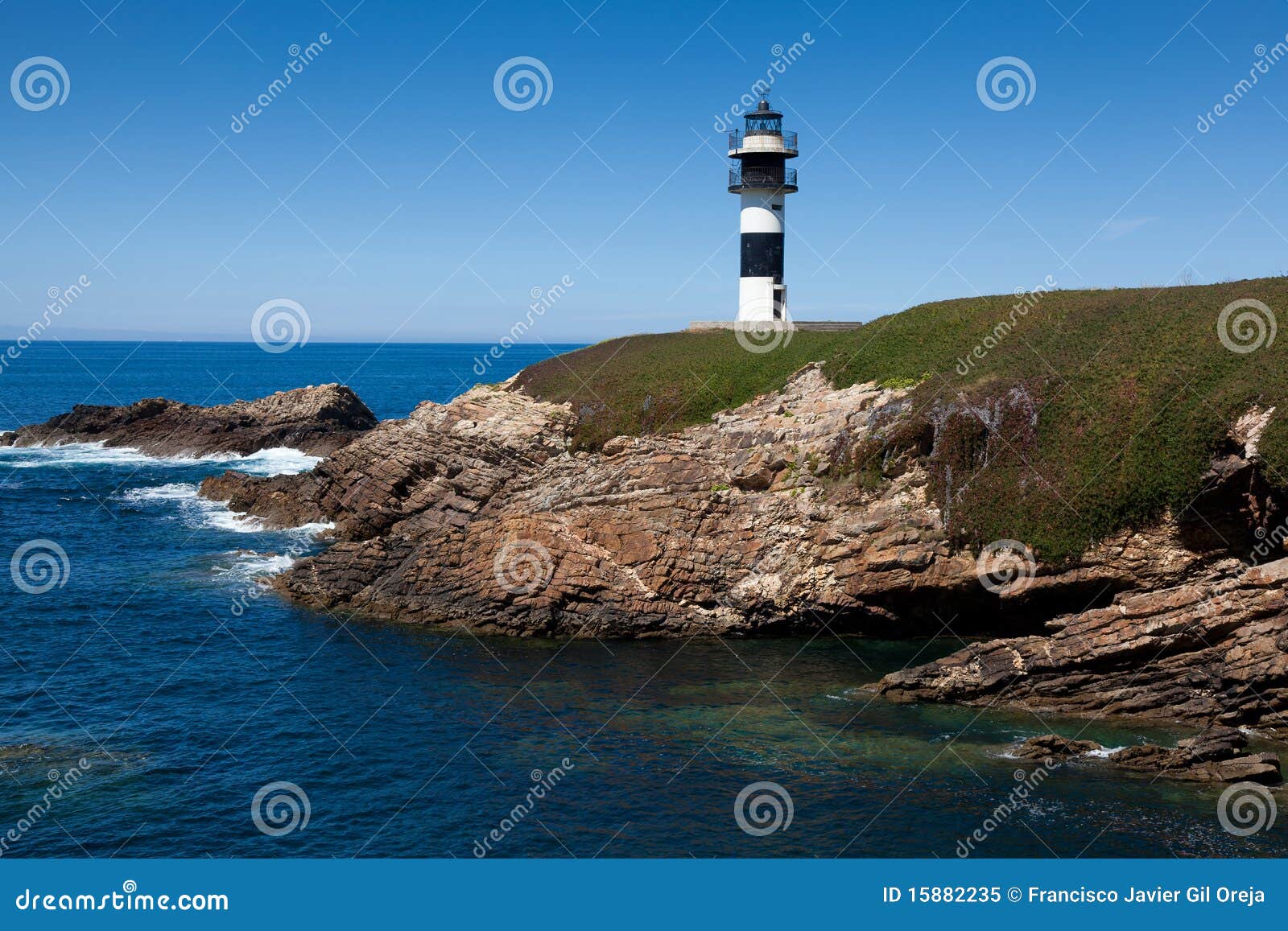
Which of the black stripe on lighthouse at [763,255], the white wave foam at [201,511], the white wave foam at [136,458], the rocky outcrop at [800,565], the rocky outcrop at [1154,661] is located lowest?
the rocky outcrop at [1154,661]

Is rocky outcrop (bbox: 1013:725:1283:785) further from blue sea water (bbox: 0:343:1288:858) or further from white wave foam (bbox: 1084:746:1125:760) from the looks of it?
blue sea water (bbox: 0:343:1288:858)

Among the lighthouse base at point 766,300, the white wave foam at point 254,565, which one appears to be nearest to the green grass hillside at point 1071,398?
the lighthouse base at point 766,300

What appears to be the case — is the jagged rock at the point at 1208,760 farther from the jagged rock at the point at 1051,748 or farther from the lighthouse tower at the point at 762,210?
the lighthouse tower at the point at 762,210

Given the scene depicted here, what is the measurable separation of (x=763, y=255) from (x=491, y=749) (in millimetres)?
37973

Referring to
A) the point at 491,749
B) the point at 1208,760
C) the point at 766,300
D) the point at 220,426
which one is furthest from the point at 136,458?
the point at 1208,760

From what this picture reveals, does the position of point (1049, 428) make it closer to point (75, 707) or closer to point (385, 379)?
point (75, 707)

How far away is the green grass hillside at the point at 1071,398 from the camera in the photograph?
31.8 meters

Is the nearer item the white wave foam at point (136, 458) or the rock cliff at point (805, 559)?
the rock cliff at point (805, 559)

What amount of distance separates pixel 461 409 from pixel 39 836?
33.8 m

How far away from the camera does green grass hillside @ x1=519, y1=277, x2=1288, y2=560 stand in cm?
3175

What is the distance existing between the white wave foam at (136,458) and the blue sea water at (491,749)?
99.0 feet

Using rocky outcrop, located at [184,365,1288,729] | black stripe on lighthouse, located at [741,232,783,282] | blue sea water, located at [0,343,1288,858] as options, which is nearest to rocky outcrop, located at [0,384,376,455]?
rocky outcrop, located at [184,365,1288,729]

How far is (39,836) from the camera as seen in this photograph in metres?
22.0

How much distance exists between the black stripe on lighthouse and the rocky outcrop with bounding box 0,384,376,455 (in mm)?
33765
